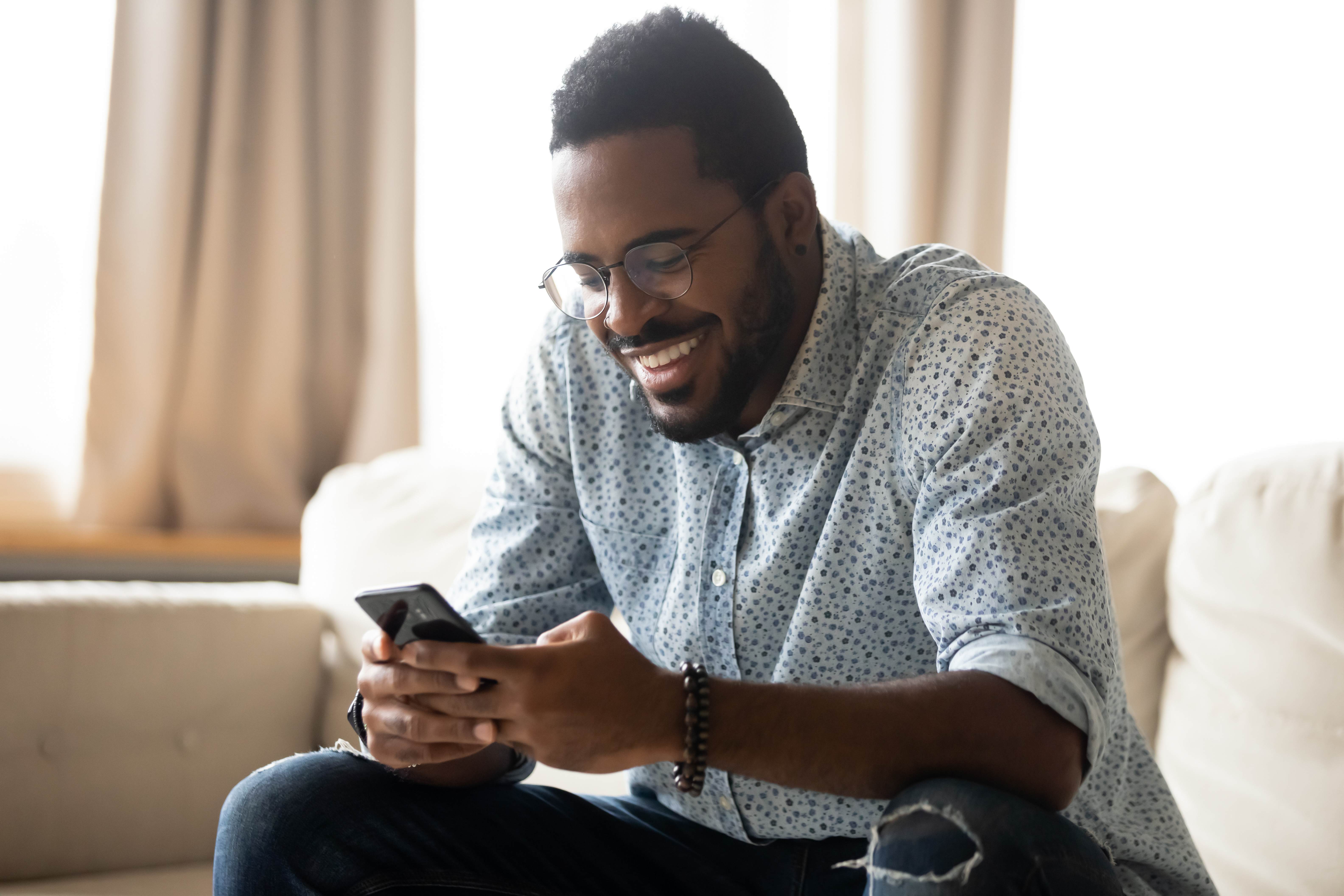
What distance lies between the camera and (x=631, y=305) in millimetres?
1220

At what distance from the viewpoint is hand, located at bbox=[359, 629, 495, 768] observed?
988 millimetres

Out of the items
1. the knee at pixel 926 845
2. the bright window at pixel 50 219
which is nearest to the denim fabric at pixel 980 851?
the knee at pixel 926 845

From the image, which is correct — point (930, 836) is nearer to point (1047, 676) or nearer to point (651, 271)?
point (1047, 676)

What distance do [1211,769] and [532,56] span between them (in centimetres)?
211

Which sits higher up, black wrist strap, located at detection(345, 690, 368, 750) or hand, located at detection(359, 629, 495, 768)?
hand, located at detection(359, 629, 495, 768)

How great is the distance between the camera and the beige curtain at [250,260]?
2354mm

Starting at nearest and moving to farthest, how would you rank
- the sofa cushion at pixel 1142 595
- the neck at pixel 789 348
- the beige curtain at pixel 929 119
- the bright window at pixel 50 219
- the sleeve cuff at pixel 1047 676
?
the sleeve cuff at pixel 1047 676, the neck at pixel 789 348, the sofa cushion at pixel 1142 595, the bright window at pixel 50 219, the beige curtain at pixel 929 119

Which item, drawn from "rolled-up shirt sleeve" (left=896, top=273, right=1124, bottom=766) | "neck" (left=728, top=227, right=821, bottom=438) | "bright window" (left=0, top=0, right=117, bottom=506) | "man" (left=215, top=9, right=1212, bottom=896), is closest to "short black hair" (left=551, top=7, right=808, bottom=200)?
"man" (left=215, top=9, right=1212, bottom=896)

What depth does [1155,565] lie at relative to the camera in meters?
1.60

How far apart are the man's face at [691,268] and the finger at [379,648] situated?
40 centimetres

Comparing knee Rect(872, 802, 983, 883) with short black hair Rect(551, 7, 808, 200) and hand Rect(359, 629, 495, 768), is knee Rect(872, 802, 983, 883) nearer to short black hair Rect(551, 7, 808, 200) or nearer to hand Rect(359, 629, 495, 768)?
hand Rect(359, 629, 495, 768)

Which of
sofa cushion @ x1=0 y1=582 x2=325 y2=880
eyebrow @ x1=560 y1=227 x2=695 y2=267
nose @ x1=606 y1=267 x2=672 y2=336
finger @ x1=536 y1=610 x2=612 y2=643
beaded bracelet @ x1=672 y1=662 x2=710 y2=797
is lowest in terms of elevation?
sofa cushion @ x1=0 y1=582 x2=325 y2=880

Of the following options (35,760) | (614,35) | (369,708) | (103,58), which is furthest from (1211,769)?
(103,58)

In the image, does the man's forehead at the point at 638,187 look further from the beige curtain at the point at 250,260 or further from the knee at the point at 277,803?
the beige curtain at the point at 250,260
